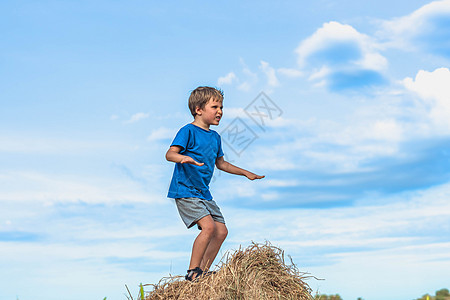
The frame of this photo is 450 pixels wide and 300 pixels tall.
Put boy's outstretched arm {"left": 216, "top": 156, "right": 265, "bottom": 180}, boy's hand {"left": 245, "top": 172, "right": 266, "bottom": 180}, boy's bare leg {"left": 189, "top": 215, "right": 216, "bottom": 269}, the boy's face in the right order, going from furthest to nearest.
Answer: boy's outstretched arm {"left": 216, "top": 156, "right": 265, "bottom": 180} < boy's hand {"left": 245, "top": 172, "right": 266, "bottom": 180} < the boy's face < boy's bare leg {"left": 189, "top": 215, "right": 216, "bottom": 269}

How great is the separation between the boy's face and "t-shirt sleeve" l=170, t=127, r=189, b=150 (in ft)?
0.94

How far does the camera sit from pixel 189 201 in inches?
214

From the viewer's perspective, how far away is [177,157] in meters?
5.28

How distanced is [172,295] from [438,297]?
3.76 meters

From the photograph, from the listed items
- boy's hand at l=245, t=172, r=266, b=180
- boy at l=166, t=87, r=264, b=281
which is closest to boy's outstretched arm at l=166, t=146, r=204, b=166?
boy at l=166, t=87, r=264, b=281

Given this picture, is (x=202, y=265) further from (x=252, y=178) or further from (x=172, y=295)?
(x=252, y=178)

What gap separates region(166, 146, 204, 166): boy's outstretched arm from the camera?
511 cm

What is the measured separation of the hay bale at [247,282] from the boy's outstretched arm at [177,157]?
3.17ft

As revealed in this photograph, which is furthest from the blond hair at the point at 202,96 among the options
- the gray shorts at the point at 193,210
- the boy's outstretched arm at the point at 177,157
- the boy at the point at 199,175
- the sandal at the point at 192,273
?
the sandal at the point at 192,273

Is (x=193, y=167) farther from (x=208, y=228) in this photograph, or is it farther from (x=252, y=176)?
(x=252, y=176)

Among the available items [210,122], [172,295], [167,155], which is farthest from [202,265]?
[210,122]

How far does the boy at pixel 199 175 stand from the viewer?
17.3 ft

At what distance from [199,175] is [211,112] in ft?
2.34

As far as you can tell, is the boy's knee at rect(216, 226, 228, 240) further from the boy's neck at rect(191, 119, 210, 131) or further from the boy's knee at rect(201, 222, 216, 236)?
the boy's neck at rect(191, 119, 210, 131)
